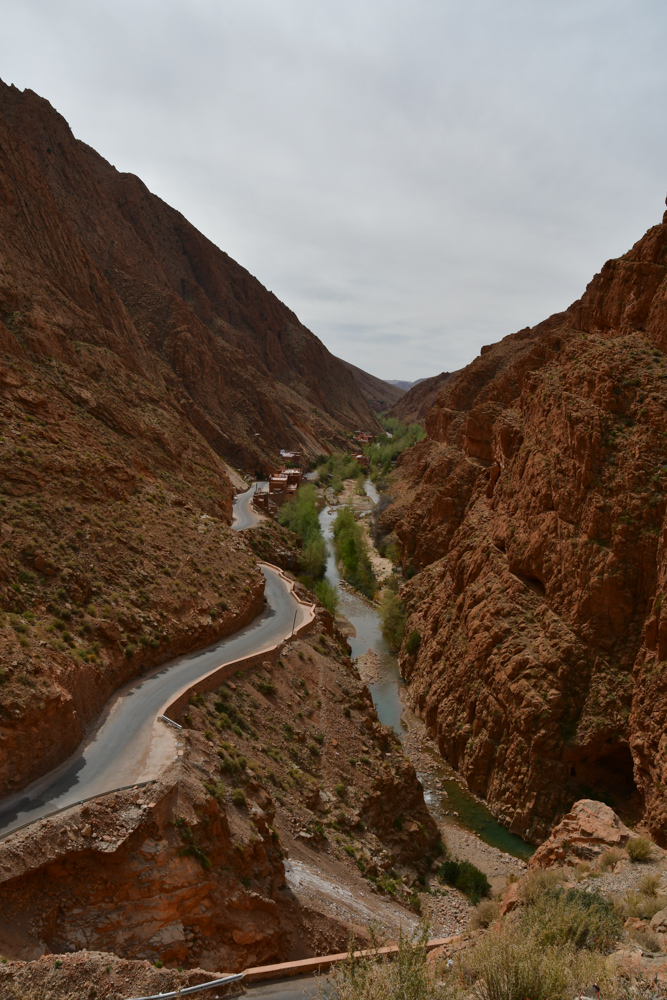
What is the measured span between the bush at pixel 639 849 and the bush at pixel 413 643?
71.1 ft

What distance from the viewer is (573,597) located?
1024 inches

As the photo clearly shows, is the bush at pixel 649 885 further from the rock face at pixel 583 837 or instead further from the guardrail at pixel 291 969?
the guardrail at pixel 291 969

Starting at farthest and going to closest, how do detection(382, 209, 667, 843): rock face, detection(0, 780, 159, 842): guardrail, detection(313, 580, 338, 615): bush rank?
detection(313, 580, 338, 615): bush
detection(382, 209, 667, 843): rock face
detection(0, 780, 159, 842): guardrail

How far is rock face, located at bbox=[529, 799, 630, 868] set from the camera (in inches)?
634

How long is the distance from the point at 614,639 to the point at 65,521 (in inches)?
840

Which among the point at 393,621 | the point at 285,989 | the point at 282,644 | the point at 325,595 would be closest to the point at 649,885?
the point at 285,989

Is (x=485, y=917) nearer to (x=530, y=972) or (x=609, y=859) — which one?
(x=609, y=859)

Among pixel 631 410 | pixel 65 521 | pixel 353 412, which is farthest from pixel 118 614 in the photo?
pixel 353 412

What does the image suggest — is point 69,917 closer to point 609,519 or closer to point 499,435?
point 609,519

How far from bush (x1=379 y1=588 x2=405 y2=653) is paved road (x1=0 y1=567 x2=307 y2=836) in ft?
59.1

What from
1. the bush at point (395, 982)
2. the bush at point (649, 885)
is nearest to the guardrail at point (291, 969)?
the bush at point (395, 982)

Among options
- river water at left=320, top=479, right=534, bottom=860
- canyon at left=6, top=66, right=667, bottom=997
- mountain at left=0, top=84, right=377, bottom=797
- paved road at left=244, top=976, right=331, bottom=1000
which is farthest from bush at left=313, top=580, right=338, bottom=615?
paved road at left=244, top=976, right=331, bottom=1000

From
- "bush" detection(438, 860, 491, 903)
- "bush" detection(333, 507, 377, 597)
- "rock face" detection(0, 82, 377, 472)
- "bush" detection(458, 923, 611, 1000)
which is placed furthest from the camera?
"bush" detection(333, 507, 377, 597)

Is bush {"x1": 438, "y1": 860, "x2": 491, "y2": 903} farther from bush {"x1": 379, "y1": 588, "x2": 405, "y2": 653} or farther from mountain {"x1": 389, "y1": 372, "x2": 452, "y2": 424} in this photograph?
mountain {"x1": 389, "y1": 372, "x2": 452, "y2": 424}
